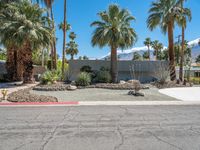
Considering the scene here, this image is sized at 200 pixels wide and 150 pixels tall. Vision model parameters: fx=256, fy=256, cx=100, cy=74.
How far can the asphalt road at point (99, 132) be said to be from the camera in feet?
21.2

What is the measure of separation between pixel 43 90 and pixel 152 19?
1792cm

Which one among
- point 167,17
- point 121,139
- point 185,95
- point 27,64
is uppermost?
point 167,17

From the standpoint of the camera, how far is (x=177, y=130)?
8.17 meters

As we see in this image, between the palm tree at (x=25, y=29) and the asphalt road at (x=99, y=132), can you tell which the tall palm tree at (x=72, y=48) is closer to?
the palm tree at (x=25, y=29)

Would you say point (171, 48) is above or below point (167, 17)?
below

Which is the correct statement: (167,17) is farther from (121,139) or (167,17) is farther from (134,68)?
(121,139)

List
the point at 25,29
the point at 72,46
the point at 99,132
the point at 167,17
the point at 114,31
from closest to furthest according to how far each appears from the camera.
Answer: the point at 99,132, the point at 25,29, the point at 114,31, the point at 167,17, the point at 72,46

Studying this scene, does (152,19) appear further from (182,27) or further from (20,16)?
(20,16)

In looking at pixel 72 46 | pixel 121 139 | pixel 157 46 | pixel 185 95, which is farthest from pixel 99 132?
pixel 157 46

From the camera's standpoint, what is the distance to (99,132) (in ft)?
25.7

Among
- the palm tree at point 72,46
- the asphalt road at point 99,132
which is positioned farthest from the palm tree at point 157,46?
the asphalt road at point 99,132

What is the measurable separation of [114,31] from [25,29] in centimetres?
890

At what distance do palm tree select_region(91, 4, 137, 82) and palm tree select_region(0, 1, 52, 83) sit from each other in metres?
5.30

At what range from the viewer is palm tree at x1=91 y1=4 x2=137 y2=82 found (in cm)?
2645
